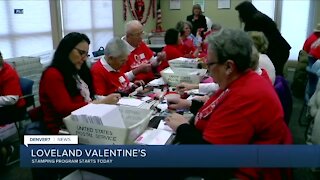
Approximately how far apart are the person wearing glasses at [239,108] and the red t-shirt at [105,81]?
1327mm

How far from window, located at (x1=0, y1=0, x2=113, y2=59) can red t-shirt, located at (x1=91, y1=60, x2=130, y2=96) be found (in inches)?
66.1

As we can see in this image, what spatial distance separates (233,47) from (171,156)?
53cm

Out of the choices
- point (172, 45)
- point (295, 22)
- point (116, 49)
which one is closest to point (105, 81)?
point (116, 49)

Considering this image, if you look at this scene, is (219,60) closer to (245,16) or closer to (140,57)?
(140,57)

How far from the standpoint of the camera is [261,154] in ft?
4.11

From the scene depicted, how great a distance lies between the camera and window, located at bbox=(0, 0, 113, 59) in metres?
3.76

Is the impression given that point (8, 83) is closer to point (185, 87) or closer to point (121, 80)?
point (121, 80)

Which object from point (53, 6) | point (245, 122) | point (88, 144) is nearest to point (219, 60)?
point (245, 122)

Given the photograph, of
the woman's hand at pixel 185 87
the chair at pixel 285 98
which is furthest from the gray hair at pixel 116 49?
the chair at pixel 285 98

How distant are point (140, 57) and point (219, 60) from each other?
2.22 metres

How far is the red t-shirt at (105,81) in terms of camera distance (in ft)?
8.64

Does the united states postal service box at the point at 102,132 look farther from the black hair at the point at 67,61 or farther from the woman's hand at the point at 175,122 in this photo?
the black hair at the point at 67,61

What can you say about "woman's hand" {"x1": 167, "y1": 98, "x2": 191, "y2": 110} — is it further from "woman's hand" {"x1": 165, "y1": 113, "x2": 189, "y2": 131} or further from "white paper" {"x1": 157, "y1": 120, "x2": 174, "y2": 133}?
"woman's hand" {"x1": 165, "y1": 113, "x2": 189, "y2": 131}

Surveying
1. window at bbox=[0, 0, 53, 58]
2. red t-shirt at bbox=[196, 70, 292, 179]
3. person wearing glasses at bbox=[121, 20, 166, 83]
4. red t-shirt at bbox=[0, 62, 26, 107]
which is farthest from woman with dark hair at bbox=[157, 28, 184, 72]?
red t-shirt at bbox=[196, 70, 292, 179]
